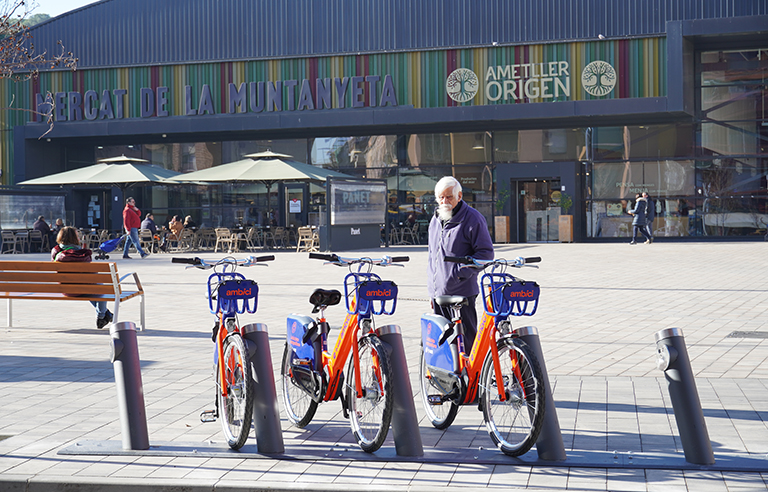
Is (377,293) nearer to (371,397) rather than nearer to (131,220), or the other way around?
(371,397)

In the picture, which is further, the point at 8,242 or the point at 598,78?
the point at 598,78

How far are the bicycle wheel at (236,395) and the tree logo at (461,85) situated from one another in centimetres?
2637

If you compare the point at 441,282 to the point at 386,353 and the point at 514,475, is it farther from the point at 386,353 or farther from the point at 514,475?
the point at 514,475

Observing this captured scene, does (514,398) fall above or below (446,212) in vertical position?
below

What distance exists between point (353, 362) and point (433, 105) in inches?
1040

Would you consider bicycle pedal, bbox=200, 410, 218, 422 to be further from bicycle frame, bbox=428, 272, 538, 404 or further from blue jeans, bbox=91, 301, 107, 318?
blue jeans, bbox=91, 301, 107, 318

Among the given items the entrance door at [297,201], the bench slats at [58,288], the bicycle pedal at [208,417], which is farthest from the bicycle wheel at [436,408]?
the entrance door at [297,201]

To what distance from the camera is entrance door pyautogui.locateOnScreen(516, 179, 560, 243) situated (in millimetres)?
31469

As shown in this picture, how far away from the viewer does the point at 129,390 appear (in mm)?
5117

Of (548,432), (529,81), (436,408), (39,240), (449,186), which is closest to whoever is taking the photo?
(548,432)

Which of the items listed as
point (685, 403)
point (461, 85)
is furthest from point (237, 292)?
point (461, 85)

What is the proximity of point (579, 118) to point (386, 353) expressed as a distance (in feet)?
85.4

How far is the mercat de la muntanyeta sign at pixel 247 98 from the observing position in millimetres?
31438

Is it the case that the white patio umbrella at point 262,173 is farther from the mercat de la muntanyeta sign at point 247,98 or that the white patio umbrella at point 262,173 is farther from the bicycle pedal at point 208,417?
the bicycle pedal at point 208,417
